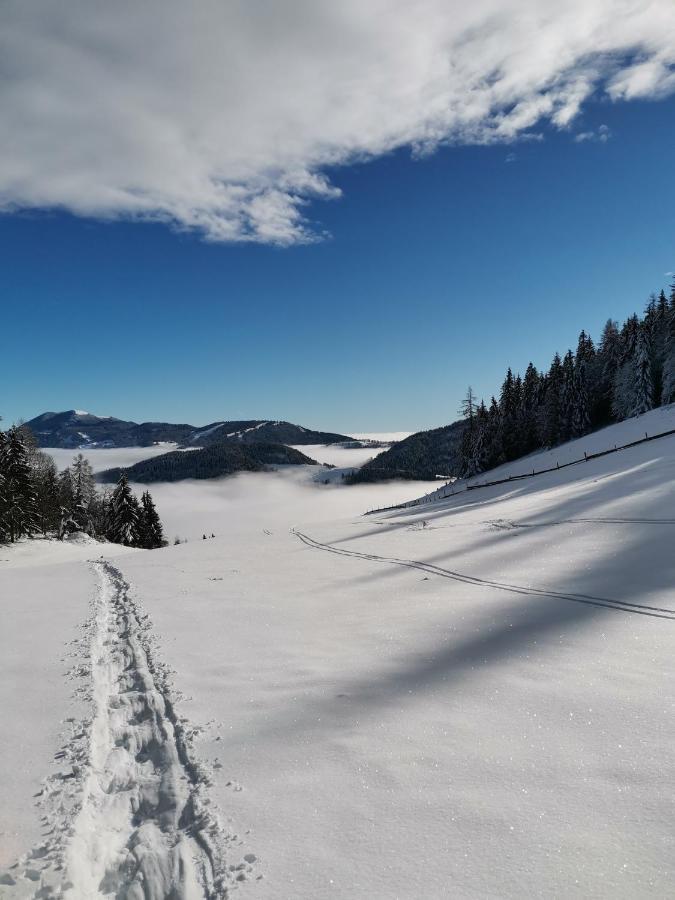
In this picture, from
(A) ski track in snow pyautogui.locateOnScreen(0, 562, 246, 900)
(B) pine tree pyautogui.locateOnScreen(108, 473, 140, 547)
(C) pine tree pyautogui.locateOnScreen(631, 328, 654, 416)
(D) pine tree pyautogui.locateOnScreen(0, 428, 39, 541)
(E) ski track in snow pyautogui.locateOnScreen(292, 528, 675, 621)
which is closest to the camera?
(A) ski track in snow pyautogui.locateOnScreen(0, 562, 246, 900)

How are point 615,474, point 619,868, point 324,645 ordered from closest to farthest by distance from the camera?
point 619,868 → point 324,645 → point 615,474

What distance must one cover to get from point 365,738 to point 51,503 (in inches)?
2524

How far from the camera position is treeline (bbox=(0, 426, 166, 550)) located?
137ft

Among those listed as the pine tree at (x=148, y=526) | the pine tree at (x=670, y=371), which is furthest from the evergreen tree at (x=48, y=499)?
the pine tree at (x=670, y=371)

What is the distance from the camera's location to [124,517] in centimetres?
5853

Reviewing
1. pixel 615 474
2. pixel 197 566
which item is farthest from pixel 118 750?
pixel 615 474

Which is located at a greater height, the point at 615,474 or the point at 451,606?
the point at 615,474

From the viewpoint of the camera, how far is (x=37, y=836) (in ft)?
14.0

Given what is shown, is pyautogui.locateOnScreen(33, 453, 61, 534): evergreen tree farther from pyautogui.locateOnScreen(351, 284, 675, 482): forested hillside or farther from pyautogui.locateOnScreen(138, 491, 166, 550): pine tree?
pyautogui.locateOnScreen(351, 284, 675, 482): forested hillside

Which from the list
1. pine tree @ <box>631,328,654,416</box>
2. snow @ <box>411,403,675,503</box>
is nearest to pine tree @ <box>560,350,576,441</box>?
pine tree @ <box>631,328,654,416</box>

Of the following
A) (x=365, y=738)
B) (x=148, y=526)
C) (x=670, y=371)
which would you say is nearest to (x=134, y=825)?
(x=365, y=738)

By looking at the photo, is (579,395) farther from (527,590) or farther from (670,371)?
(527,590)

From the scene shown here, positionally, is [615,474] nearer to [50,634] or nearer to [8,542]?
[50,634]

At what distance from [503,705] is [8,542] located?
4623 centimetres
